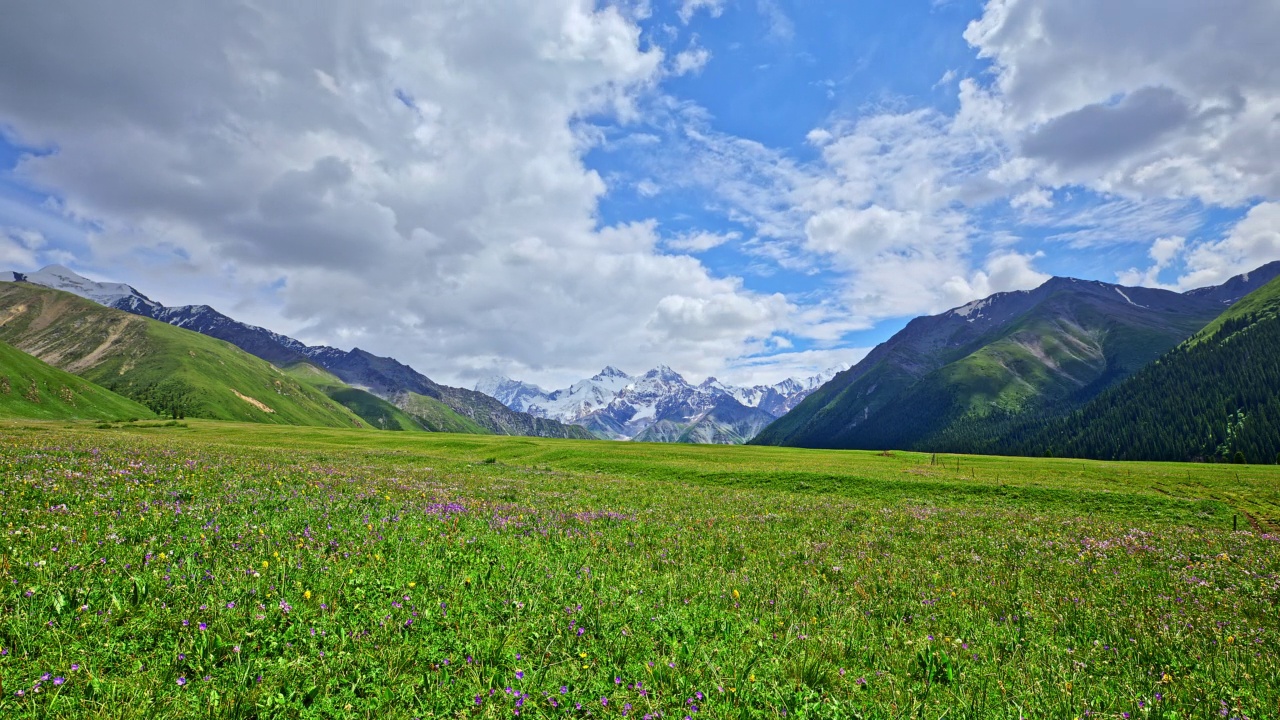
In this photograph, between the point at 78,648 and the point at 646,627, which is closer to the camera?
the point at 78,648

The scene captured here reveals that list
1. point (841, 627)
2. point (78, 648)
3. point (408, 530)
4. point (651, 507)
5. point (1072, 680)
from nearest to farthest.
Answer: point (78, 648) → point (1072, 680) → point (841, 627) → point (408, 530) → point (651, 507)

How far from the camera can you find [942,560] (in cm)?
1395

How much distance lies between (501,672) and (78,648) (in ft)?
14.0

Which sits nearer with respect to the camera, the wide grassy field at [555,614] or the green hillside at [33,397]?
the wide grassy field at [555,614]

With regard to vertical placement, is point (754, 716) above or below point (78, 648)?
below

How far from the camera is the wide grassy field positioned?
5336mm

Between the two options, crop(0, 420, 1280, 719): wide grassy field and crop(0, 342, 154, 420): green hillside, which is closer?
crop(0, 420, 1280, 719): wide grassy field

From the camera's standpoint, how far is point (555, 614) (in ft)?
24.7

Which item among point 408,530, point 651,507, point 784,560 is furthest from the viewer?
point 651,507

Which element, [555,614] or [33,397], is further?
[33,397]

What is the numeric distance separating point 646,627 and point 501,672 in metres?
2.42

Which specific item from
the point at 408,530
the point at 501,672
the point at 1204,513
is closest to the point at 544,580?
the point at 501,672

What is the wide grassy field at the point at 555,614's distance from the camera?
5.34 metres

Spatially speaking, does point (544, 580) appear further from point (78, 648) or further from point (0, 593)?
point (0, 593)
